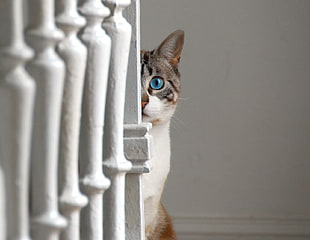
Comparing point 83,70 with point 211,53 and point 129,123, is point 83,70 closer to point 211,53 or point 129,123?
point 129,123

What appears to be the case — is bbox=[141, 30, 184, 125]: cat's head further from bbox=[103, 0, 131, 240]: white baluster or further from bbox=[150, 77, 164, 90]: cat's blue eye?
bbox=[103, 0, 131, 240]: white baluster

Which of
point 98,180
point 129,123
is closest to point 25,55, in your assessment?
point 98,180

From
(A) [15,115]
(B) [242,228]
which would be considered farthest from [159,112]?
(A) [15,115]

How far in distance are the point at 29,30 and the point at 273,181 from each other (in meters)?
2.57

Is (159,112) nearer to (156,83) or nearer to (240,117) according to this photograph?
(156,83)

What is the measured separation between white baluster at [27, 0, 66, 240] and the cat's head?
1613mm

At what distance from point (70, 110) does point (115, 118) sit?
0.54 feet

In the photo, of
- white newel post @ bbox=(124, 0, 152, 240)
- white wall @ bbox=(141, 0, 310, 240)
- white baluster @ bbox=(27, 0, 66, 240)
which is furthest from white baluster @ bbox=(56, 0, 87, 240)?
white wall @ bbox=(141, 0, 310, 240)

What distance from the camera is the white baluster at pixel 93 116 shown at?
3.24ft

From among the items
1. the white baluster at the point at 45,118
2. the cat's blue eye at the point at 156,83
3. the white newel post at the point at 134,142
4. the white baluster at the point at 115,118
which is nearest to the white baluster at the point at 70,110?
the white baluster at the point at 45,118

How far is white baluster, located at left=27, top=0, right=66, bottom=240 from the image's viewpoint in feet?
2.74

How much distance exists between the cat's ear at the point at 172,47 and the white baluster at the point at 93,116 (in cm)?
160

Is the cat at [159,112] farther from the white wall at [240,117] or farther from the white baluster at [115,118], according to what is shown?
the white baluster at [115,118]

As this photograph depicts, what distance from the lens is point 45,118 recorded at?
2.84ft
